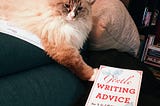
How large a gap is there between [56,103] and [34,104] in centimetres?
10

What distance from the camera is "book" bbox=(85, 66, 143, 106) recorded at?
89cm

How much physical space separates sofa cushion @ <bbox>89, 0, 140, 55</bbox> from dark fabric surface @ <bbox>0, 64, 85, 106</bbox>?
373mm

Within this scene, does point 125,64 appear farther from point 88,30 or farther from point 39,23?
point 39,23

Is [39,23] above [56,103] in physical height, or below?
above

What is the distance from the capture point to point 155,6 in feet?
7.41

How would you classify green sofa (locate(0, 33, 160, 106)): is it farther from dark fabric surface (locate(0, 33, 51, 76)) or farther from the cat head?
the cat head

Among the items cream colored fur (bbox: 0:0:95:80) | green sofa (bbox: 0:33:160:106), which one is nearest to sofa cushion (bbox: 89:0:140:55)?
cream colored fur (bbox: 0:0:95:80)

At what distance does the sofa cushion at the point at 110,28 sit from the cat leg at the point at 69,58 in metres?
0.28

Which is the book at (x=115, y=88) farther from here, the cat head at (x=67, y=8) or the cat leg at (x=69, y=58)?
the cat head at (x=67, y=8)

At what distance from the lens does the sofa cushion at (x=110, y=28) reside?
4.60 ft

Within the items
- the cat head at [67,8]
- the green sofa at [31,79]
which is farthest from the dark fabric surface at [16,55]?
the cat head at [67,8]

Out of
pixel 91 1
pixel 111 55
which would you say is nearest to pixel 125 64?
pixel 111 55

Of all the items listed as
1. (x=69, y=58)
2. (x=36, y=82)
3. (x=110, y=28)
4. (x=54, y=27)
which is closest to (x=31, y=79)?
(x=36, y=82)

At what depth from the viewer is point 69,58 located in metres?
1.15
